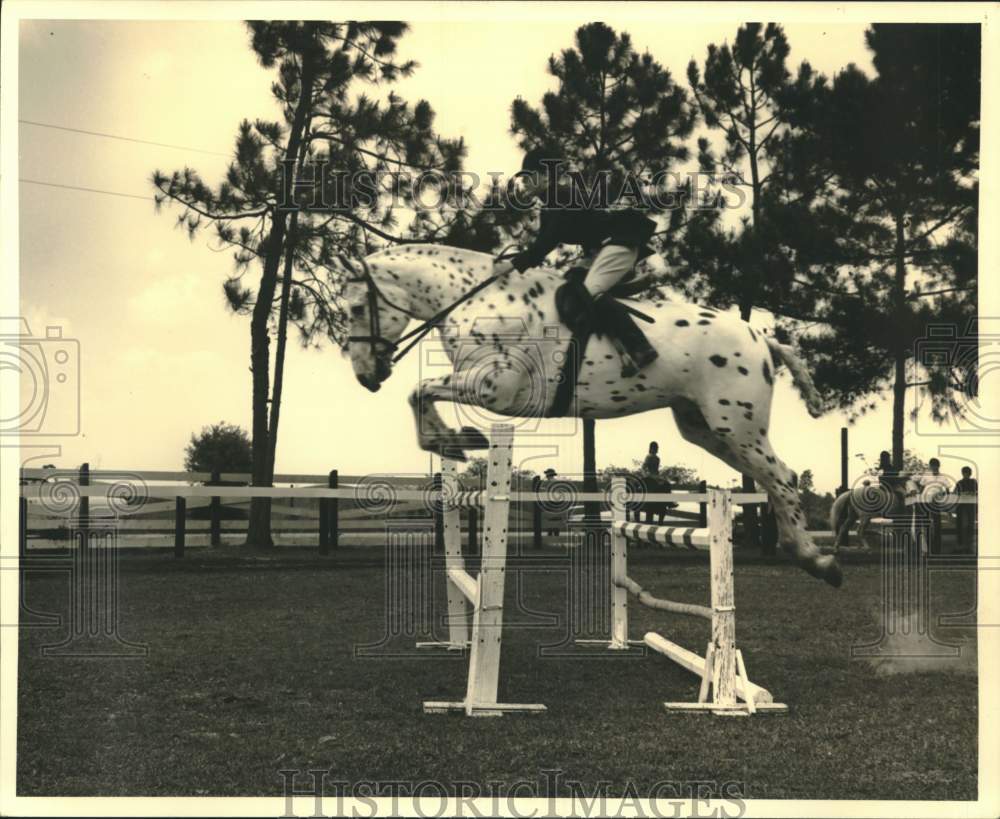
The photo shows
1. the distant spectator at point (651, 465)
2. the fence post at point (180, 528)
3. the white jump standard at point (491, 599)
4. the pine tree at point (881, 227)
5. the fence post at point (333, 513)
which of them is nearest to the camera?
the white jump standard at point (491, 599)

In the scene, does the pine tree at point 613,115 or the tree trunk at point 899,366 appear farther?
the tree trunk at point 899,366

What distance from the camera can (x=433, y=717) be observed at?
13.1 feet

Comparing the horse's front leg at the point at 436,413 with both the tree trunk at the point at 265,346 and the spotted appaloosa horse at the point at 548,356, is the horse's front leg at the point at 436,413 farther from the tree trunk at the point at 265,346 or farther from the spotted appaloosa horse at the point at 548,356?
the tree trunk at the point at 265,346

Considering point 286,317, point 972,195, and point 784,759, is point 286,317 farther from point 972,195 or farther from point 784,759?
point 784,759

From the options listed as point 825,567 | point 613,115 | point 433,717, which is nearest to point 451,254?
point 433,717

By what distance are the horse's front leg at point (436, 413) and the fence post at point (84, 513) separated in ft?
14.0

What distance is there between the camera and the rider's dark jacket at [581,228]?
447 cm

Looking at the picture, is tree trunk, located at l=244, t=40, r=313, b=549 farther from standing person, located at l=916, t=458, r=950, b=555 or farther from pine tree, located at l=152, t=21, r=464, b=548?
standing person, located at l=916, t=458, r=950, b=555

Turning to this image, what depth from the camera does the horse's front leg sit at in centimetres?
430

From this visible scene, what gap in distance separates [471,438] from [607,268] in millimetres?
899

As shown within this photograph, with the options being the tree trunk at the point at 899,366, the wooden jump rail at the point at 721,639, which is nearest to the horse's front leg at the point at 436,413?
the wooden jump rail at the point at 721,639

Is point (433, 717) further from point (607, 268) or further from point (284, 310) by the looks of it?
point (284, 310)

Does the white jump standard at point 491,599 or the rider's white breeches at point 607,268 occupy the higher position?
the rider's white breeches at point 607,268

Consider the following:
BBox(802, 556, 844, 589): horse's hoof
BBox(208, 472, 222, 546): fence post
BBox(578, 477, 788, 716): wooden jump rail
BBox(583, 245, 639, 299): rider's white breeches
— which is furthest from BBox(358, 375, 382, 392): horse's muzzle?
BBox(208, 472, 222, 546): fence post
